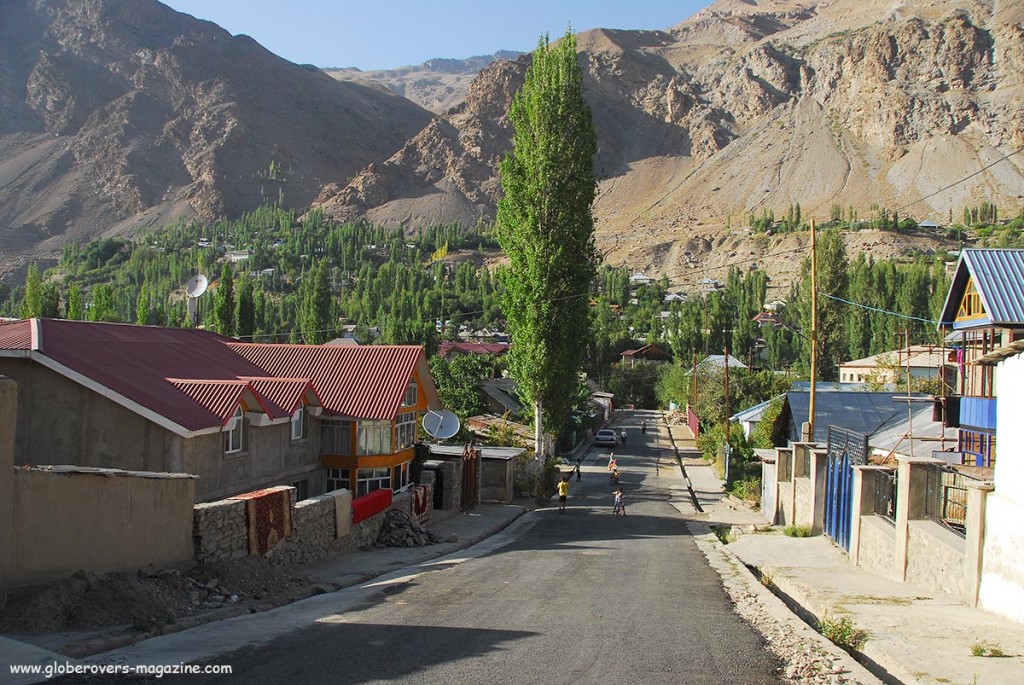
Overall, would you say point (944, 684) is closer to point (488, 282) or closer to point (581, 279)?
point (581, 279)

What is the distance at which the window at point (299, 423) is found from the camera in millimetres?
24859

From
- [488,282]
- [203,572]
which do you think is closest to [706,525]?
[203,572]

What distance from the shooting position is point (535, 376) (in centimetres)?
3800

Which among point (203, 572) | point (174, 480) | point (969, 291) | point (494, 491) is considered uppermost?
point (969, 291)

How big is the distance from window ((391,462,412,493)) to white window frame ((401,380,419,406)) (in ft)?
6.30

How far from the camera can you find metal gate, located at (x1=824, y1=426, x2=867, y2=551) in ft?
60.7

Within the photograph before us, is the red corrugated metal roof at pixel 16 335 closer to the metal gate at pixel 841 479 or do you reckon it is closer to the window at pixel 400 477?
the window at pixel 400 477

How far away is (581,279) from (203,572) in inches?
1052

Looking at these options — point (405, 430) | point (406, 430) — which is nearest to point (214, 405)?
point (405, 430)

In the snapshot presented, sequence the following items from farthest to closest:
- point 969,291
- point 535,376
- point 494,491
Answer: point 535,376 → point 494,491 → point 969,291

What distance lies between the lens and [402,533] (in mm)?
23250

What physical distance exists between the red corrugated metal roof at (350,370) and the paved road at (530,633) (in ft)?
31.6

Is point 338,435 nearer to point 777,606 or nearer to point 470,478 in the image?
point 470,478

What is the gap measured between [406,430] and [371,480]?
7.70ft
